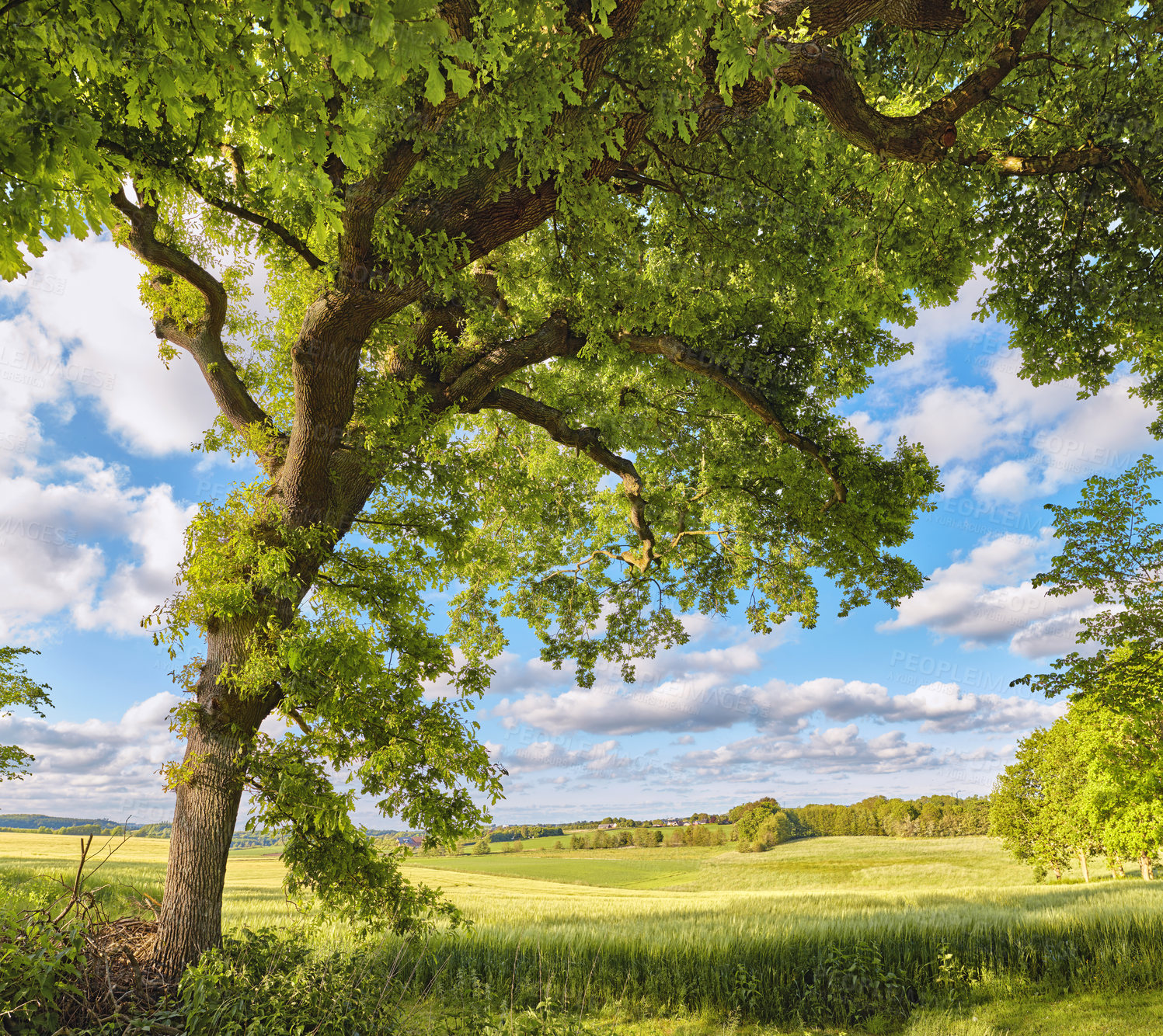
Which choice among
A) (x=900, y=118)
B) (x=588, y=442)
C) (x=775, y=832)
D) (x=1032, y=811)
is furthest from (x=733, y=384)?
(x=775, y=832)

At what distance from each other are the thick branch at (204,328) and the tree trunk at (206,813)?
3244mm

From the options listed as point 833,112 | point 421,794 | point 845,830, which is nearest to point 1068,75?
point 833,112

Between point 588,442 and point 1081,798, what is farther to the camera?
point 1081,798

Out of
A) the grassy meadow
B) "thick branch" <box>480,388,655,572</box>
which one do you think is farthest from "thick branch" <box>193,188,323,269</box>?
the grassy meadow

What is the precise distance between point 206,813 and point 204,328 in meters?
7.08

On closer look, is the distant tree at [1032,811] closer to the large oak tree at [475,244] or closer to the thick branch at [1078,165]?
the large oak tree at [475,244]

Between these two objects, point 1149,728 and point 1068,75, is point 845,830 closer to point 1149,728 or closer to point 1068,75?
point 1149,728

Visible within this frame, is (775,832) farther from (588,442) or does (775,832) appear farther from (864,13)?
(864,13)

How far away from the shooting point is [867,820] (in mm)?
62625

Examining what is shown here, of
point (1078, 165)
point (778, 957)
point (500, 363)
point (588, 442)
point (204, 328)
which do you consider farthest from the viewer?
point (588, 442)

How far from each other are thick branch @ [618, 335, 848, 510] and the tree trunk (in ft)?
26.1

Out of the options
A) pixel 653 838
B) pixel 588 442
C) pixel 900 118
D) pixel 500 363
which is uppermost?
pixel 900 118

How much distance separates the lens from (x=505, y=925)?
36.2ft

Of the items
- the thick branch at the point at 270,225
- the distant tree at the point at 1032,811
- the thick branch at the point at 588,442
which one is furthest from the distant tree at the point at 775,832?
the thick branch at the point at 270,225
